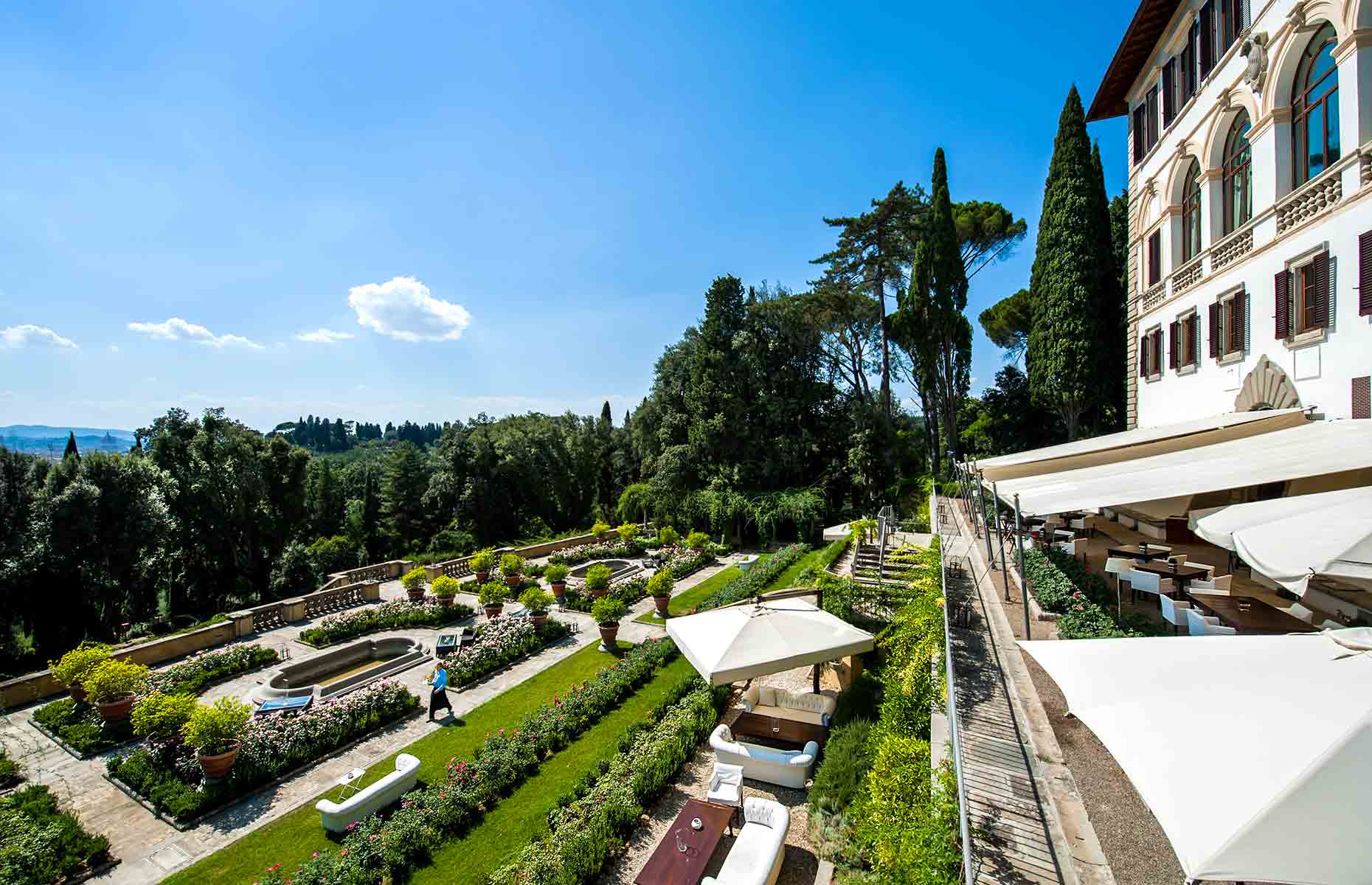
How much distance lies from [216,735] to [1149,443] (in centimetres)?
1777

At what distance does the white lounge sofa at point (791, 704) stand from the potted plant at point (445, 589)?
12054 mm

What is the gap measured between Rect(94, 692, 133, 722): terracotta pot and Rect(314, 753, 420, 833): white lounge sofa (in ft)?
18.9

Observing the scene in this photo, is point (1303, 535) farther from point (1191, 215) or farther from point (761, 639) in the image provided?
point (1191, 215)

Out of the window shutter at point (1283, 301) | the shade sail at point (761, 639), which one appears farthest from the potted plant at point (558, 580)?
the window shutter at point (1283, 301)

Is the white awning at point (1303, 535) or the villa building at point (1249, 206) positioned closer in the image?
the white awning at point (1303, 535)

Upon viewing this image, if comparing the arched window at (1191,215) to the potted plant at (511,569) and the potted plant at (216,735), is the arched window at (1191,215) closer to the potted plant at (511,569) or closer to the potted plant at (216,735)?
the potted plant at (511,569)

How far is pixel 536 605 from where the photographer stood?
17.2 meters

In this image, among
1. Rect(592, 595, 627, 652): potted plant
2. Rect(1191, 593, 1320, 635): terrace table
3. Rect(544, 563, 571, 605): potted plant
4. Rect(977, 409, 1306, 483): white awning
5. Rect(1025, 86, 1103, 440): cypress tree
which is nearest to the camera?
Rect(1191, 593, 1320, 635): terrace table

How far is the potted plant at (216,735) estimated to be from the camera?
9.68 m

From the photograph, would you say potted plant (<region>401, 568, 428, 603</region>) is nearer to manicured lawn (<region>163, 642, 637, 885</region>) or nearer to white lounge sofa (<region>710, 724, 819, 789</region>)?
manicured lawn (<region>163, 642, 637, 885</region>)

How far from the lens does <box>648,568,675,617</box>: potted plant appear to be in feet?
61.4

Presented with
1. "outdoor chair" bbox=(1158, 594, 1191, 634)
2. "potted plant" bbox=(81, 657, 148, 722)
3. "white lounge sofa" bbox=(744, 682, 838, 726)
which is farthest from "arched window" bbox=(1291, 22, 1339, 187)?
"potted plant" bbox=(81, 657, 148, 722)

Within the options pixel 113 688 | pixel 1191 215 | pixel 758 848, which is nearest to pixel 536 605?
pixel 113 688

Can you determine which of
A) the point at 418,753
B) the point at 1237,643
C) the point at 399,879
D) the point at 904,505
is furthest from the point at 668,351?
the point at 1237,643
